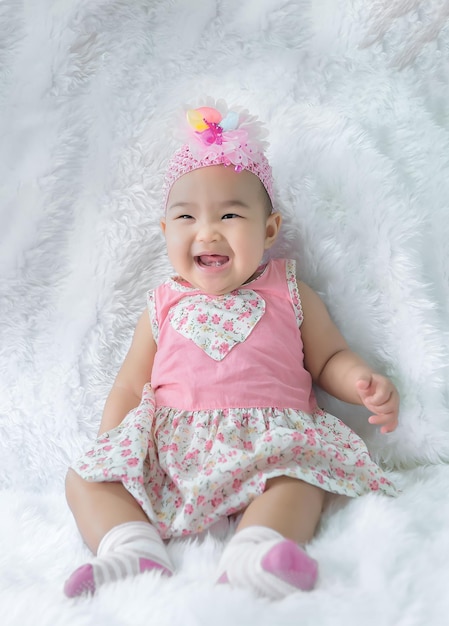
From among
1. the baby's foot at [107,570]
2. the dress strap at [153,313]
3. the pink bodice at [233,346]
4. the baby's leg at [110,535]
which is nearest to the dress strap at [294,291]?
the pink bodice at [233,346]

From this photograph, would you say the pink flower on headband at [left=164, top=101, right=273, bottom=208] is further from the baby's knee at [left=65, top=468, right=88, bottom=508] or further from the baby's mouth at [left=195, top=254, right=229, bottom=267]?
the baby's knee at [left=65, top=468, right=88, bottom=508]

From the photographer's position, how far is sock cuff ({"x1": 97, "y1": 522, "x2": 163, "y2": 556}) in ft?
3.18

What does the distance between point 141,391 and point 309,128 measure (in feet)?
1.92

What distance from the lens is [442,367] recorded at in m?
1.24

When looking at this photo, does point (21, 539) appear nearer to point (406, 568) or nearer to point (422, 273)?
point (406, 568)

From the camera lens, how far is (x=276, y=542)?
0.87 meters

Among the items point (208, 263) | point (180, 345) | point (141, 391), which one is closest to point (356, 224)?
point (208, 263)

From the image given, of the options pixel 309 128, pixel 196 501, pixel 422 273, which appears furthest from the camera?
pixel 309 128

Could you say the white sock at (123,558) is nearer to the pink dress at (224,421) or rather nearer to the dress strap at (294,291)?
the pink dress at (224,421)

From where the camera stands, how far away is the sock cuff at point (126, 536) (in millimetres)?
969

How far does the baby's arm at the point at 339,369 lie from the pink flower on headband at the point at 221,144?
0.24 meters

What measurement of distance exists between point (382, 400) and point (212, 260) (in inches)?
15.2

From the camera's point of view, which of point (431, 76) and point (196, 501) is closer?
point (196, 501)

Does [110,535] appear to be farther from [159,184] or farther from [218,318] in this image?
[159,184]
